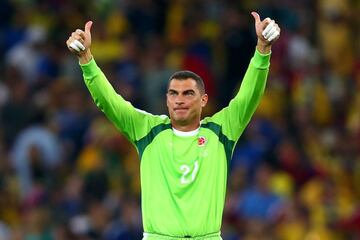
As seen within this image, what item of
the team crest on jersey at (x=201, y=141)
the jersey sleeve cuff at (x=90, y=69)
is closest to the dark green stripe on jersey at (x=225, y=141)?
the team crest on jersey at (x=201, y=141)

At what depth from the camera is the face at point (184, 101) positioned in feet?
37.3

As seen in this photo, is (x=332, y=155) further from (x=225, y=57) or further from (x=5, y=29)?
(x=5, y=29)

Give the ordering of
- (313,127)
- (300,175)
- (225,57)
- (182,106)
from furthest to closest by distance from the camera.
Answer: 1. (225,57)
2. (313,127)
3. (300,175)
4. (182,106)

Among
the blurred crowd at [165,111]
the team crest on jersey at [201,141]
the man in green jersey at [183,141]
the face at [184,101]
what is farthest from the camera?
the blurred crowd at [165,111]

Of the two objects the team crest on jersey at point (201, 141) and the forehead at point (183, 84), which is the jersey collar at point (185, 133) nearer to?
the team crest on jersey at point (201, 141)

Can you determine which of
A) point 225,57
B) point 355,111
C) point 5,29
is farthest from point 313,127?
point 5,29

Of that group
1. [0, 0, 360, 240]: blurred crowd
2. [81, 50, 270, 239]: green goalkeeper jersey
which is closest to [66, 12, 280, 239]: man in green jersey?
[81, 50, 270, 239]: green goalkeeper jersey

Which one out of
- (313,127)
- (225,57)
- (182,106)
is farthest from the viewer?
(225,57)

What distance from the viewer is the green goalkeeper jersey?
11266mm

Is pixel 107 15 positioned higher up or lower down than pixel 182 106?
higher up

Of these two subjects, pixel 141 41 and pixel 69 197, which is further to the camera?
pixel 141 41

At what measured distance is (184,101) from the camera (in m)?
11.4

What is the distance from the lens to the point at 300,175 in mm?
18625

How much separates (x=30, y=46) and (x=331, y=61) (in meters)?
4.36
